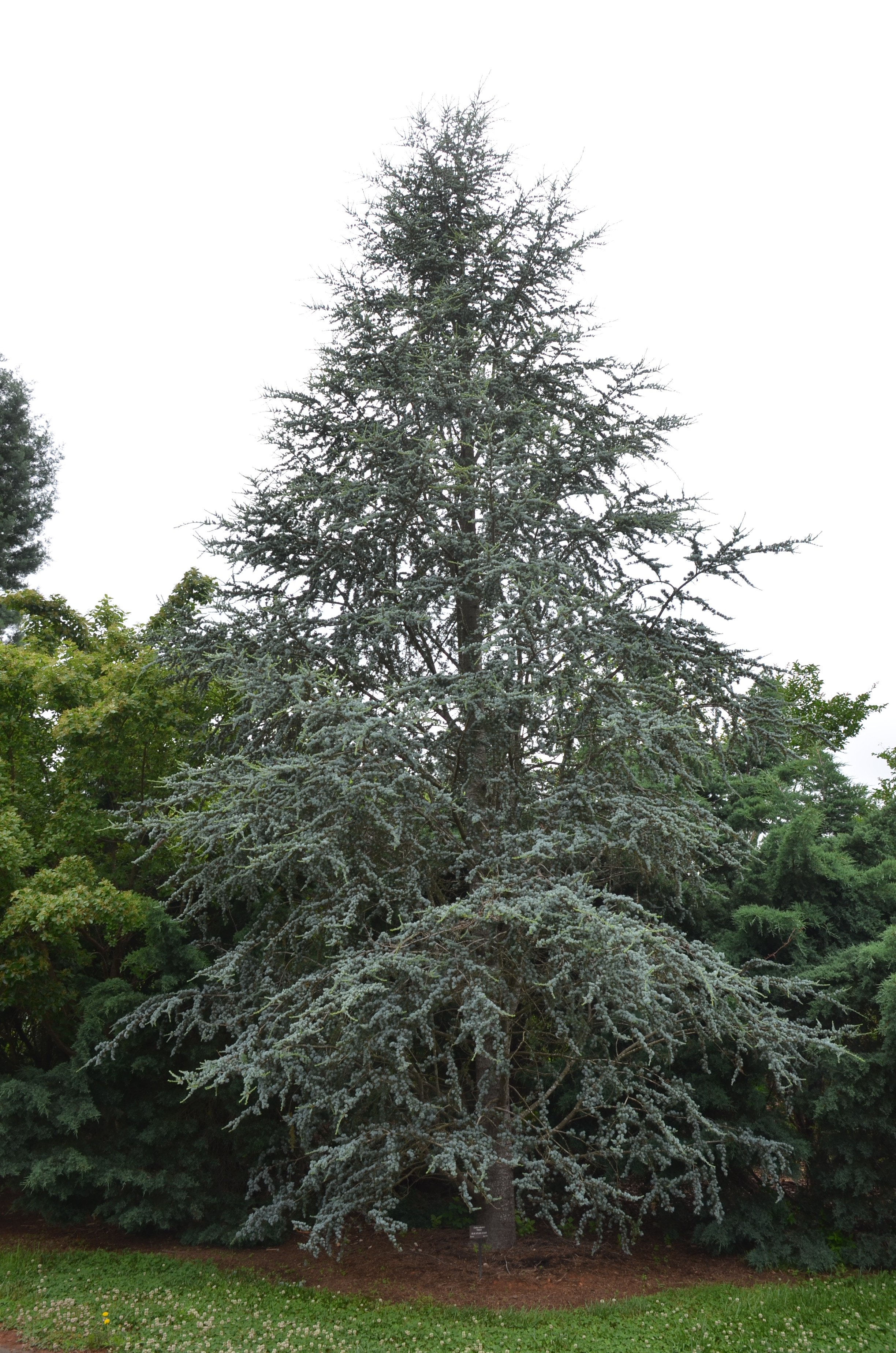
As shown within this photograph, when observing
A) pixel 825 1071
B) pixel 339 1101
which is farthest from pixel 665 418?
pixel 339 1101

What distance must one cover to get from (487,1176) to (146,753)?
541 cm

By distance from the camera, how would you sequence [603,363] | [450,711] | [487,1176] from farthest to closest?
[603,363]
[450,711]
[487,1176]

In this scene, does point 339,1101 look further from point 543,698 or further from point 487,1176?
point 543,698

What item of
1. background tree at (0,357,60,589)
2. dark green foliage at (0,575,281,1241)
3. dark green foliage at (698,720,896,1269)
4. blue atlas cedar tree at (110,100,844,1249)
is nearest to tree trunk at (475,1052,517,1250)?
blue atlas cedar tree at (110,100,844,1249)

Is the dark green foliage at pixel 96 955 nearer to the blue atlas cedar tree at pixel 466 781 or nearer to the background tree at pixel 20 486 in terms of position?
the blue atlas cedar tree at pixel 466 781

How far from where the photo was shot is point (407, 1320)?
6.78 metres

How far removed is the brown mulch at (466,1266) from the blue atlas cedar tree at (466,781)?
35 cm

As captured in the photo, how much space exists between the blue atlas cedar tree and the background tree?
1198 cm

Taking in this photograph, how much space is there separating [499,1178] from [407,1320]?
1473mm

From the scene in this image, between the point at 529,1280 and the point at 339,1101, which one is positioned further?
the point at 529,1280

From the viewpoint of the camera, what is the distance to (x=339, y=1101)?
6.56 meters

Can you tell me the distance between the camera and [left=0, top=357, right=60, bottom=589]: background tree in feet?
62.3

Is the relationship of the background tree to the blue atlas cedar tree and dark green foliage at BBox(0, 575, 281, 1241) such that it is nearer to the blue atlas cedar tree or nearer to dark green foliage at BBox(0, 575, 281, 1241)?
dark green foliage at BBox(0, 575, 281, 1241)

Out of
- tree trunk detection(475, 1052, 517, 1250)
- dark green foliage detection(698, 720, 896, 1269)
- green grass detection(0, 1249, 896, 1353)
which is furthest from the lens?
dark green foliage detection(698, 720, 896, 1269)
